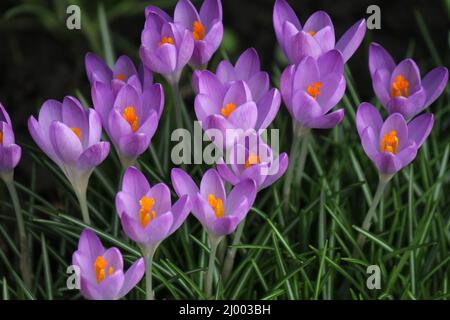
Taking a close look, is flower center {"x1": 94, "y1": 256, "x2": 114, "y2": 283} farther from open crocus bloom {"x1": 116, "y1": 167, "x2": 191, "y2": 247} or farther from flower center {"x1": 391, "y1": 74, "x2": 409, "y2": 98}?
flower center {"x1": 391, "y1": 74, "x2": 409, "y2": 98}

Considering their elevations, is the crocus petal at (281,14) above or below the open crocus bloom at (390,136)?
above

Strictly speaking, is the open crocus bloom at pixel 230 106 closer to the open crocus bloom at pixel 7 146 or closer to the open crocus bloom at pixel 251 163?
the open crocus bloom at pixel 251 163

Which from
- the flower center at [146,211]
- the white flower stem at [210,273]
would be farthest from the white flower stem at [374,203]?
the flower center at [146,211]

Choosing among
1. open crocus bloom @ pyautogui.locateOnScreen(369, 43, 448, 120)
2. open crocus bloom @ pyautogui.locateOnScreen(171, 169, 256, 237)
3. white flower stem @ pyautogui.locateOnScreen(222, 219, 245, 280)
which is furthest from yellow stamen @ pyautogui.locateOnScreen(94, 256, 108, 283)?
open crocus bloom @ pyautogui.locateOnScreen(369, 43, 448, 120)

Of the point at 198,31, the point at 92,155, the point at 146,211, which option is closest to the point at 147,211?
the point at 146,211

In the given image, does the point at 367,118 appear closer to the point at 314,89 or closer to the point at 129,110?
the point at 314,89

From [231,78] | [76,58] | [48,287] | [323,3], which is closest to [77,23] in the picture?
[231,78]

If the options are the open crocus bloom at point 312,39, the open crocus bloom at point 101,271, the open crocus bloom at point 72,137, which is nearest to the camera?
the open crocus bloom at point 101,271

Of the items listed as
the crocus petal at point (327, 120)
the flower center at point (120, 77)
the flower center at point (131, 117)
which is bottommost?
the crocus petal at point (327, 120)
